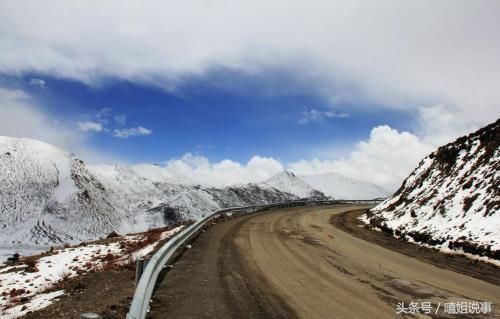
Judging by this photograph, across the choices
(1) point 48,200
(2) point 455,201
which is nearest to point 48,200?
(1) point 48,200

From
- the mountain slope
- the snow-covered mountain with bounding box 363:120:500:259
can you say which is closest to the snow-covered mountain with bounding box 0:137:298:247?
the mountain slope

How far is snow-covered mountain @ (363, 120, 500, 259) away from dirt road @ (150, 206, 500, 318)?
3.25 m

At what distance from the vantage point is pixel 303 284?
28.4 ft

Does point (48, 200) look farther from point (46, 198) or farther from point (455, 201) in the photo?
point (455, 201)

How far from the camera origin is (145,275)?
7.04 m

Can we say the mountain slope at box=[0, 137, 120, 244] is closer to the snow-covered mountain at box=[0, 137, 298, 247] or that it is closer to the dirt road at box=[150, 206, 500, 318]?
the snow-covered mountain at box=[0, 137, 298, 247]

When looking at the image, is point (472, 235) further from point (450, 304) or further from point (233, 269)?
point (233, 269)

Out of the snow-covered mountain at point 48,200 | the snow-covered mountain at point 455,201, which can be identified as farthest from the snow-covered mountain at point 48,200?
the snow-covered mountain at point 455,201

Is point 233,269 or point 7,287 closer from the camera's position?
point 233,269

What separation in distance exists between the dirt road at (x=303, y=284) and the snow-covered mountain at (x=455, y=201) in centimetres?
325

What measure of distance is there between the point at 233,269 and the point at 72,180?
15840 cm

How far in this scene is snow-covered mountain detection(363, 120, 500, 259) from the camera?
14.8 m

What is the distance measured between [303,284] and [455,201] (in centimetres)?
1322

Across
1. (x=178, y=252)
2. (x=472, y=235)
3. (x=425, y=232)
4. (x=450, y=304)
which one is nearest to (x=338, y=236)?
(x=425, y=232)
